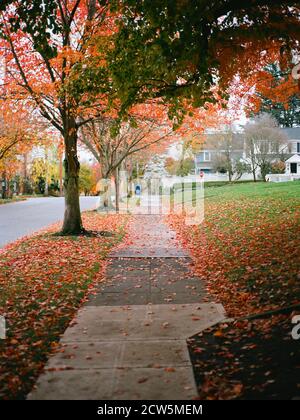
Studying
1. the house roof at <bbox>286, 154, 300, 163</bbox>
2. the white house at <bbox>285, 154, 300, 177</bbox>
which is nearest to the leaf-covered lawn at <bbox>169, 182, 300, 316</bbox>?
the white house at <bbox>285, 154, 300, 177</bbox>

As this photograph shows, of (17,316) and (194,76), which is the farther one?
(194,76)

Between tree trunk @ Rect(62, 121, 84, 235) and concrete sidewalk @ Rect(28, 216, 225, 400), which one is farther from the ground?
tree trunk @ Rect(62, 121, 84, 235)

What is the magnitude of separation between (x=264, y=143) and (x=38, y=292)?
3983 centimetres

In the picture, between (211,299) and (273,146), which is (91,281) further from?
(273,146)

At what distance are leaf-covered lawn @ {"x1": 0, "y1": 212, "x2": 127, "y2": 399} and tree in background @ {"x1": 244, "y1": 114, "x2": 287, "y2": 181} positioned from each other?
32.2 meters

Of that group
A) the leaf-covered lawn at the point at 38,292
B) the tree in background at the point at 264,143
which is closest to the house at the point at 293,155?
the tree in background at the point at 264,143

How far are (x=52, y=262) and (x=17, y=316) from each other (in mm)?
4326

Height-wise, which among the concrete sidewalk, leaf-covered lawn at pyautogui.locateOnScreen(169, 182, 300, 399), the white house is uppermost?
the white house

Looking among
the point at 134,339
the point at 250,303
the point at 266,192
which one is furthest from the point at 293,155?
the point at 134,339

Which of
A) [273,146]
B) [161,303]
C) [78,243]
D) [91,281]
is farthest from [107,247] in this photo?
[273,146]

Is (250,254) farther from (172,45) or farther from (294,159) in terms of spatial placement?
(294,159)

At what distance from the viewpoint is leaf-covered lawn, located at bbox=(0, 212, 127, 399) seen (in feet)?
18.0

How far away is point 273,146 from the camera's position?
45625 mm

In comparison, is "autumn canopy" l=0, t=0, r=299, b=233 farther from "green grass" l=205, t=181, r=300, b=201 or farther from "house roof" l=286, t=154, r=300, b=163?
"house roof" l=286, t=154, r=300, b=163
